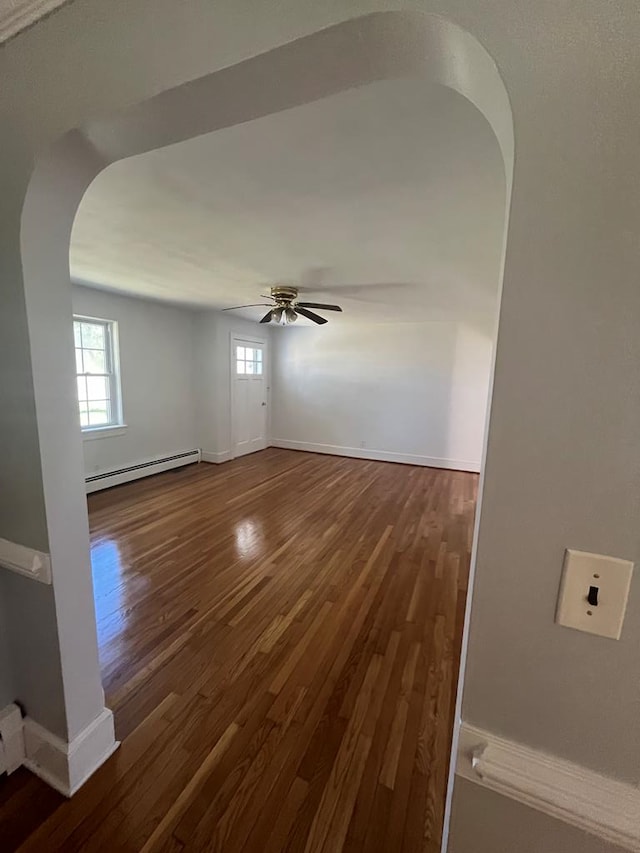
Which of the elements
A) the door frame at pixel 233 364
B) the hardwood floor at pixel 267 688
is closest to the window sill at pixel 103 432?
the hardwood floor at pixel 267 688

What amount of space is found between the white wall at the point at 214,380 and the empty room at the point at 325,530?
2026 millimetres

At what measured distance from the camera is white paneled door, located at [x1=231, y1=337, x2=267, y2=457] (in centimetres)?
574

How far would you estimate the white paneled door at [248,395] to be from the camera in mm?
5738

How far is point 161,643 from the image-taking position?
1938mm

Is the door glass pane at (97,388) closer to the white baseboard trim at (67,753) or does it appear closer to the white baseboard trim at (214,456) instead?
the white baseboard trim at (214,456)

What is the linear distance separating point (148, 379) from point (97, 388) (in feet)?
2.14

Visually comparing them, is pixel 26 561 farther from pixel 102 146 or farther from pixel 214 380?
pixel 214 380

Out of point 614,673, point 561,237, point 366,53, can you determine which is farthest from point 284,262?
point 614,673

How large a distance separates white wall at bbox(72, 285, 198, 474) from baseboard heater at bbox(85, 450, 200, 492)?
0.08 m

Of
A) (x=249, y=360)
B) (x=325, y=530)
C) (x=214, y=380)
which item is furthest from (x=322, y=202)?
(x=249, y=360)

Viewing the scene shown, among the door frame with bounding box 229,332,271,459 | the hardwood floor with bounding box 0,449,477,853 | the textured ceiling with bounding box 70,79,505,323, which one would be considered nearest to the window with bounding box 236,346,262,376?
the door frame with bounding box 229,332,271,459

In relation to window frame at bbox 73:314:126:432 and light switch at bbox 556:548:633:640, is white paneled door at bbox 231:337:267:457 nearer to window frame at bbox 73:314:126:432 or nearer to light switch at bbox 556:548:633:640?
window frame at bbox 73:314:126:432

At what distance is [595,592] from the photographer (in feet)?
1.69

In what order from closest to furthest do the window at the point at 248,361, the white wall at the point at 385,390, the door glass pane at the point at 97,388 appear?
the door glass pane at the point at 97,388, the white wall at the point at 385,390, the window at the point at 248,361
